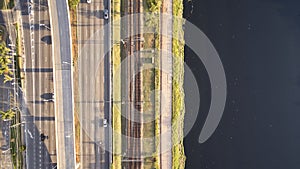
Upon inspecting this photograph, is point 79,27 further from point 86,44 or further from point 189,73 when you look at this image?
point 189,73

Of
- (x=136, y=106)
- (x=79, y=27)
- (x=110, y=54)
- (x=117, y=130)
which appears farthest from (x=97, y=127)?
(x=79, y=27)

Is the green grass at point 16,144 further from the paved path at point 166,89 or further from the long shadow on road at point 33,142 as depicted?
the paved path at point 166,89

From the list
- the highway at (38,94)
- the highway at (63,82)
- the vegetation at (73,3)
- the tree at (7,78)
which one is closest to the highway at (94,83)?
the vegetation at (73,3)

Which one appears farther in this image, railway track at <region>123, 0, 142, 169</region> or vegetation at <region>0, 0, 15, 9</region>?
railway track at <region>123, 0, 142, 169</region>

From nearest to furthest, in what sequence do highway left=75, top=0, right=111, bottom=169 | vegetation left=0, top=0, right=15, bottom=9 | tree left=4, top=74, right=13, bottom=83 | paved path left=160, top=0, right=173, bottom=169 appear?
1. vegetation left=0, top=0, right=15, bottom=9
2. tree left=4, top=74, right=13, bottom=83
3. highway left=75, top=0, right=111, bottom=169
4. paved path left=160, top=0, right=173, bottom=169

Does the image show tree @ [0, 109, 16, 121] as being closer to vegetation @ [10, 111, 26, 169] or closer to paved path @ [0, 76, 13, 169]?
vegetation @ [10, 111, 26, 169]

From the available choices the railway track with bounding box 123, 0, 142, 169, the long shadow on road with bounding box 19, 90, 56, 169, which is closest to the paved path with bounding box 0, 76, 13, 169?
the long shadow on road with bounding box 19, 90, 56, 169
